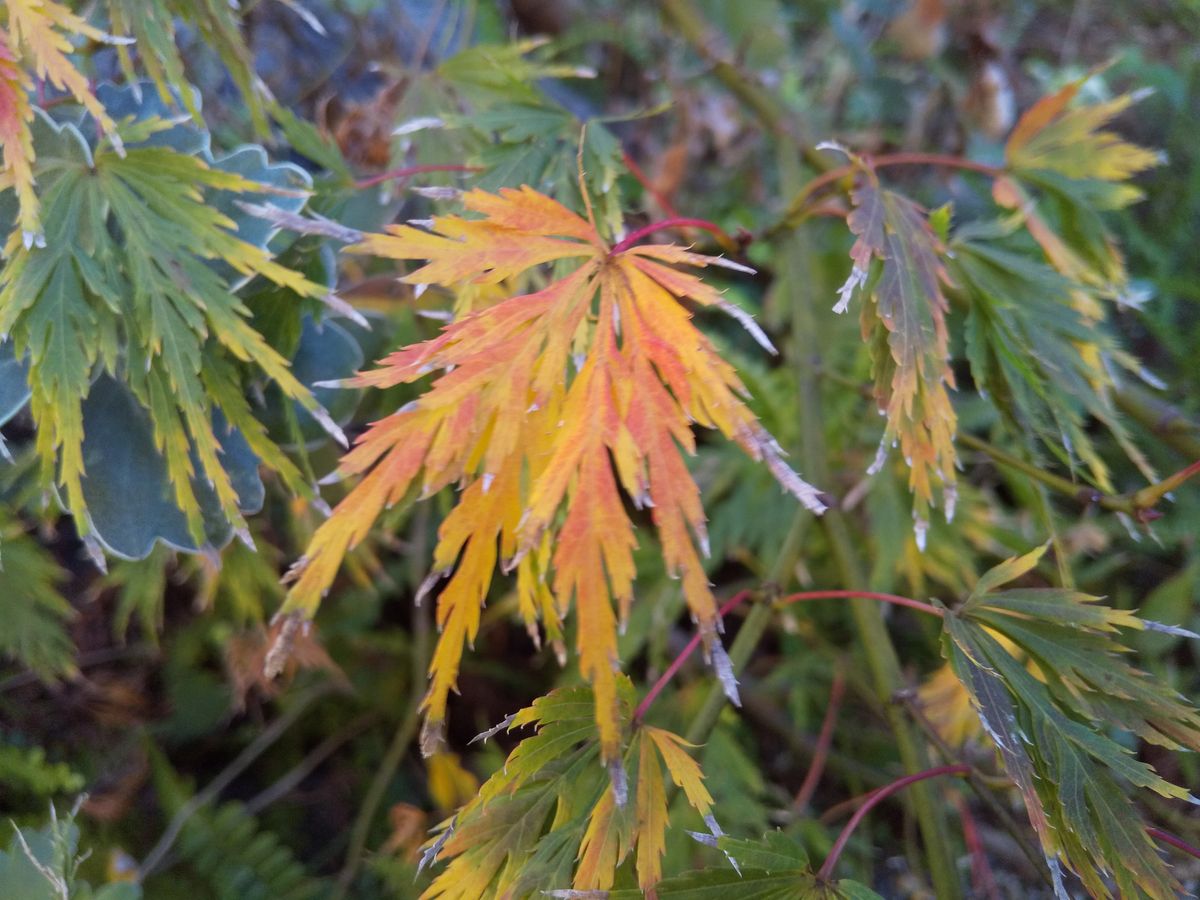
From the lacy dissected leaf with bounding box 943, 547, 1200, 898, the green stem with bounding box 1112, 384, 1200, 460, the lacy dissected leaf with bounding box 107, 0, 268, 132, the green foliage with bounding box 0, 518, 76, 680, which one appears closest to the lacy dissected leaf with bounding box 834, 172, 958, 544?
the lacy dissected leaf with bounding box 943, 547, 1200, 898

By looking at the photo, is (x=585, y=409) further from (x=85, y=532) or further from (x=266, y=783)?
(x=266, y=783)

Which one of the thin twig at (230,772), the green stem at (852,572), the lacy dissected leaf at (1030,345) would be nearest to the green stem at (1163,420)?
the lacy dissected leaf at (1030,345)

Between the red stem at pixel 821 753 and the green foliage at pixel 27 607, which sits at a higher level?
the green foliage at pixel 27 607

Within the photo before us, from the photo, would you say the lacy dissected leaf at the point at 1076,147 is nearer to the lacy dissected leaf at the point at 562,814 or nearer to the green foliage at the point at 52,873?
the lacy dissected leaf at the point at 562,814

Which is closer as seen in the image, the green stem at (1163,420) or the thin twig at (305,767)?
the green stem at (1163,420)

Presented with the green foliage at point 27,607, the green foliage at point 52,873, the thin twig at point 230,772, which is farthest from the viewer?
the thin twig at point 230,772
